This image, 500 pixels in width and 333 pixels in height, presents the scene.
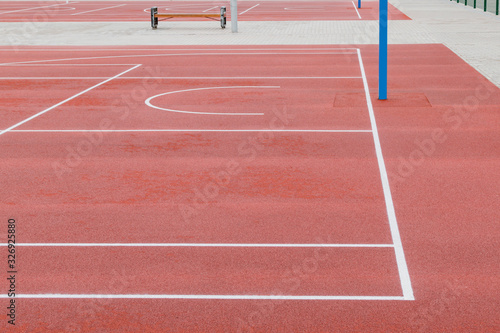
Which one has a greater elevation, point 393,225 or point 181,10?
point 393,225

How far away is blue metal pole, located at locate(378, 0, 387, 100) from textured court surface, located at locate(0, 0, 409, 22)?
22.7 meters

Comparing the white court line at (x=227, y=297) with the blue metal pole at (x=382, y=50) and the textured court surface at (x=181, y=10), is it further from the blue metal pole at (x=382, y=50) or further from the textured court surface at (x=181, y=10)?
the textured court surface at (x=181, y=10)

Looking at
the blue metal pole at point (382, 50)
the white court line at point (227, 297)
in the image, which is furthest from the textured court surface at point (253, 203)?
the blue metal pole at point (382, 50)

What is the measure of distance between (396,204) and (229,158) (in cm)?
320

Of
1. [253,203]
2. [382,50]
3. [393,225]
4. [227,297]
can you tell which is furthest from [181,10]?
[227,297]

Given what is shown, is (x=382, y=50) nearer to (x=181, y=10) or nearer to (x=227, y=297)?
(x=227, y=297)

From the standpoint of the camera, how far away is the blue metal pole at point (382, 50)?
1591cm

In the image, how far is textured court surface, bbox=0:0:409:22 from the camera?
40500 millimetres

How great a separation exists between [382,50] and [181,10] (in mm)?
29186

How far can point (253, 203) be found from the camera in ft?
32.3

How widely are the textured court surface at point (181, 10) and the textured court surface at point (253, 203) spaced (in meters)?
22.1

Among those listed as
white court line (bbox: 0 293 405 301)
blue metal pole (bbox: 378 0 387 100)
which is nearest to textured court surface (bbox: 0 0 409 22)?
blue metal pole (bbox: 378 0 387 100)

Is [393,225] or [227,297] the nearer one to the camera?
[227,297]

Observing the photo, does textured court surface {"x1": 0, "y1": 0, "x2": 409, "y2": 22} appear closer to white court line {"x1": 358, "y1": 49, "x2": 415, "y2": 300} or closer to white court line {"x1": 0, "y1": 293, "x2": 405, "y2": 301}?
white court line {"x1": 358, "y1": 49, "x2": 415, "y2": 300}
